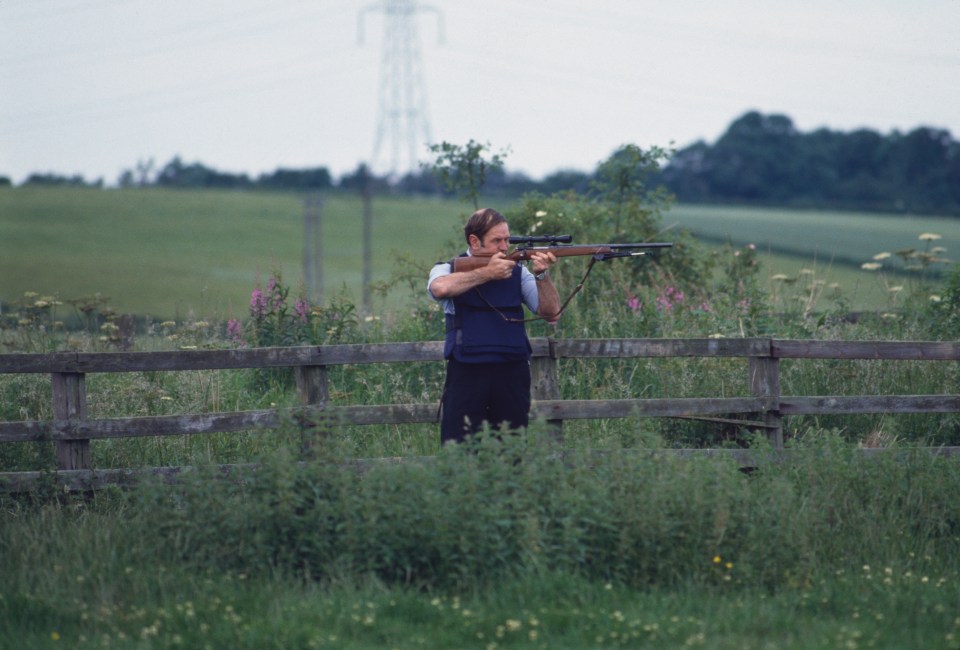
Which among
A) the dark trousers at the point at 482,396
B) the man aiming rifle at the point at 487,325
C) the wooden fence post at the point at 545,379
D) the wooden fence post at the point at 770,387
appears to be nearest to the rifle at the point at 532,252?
the man aiming rifle at the point at 487,325

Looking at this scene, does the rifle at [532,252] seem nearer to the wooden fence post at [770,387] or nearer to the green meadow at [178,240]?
the wooden fence post at [770,387]

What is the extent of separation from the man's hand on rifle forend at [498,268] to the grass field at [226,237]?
90.6 feet

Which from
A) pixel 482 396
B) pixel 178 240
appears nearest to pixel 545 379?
pixel 482 396

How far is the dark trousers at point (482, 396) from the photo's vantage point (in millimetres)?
6348

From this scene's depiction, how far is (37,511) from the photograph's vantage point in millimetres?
6758

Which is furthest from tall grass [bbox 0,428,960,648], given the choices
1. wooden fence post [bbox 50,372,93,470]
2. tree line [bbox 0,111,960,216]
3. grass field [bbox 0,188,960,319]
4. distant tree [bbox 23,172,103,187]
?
distant tree [bbox 23,172,103,187]

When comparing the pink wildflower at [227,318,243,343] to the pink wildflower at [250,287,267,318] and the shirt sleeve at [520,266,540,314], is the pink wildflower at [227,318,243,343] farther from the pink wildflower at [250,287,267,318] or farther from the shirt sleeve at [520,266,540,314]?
the shirt sleeve at [520,266,540,314]

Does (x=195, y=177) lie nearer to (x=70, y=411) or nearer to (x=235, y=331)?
(x=235, y=331)

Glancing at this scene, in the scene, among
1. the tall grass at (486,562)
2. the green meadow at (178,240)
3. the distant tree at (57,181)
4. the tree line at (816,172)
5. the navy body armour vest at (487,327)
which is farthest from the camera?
the distant tree at (57,181)

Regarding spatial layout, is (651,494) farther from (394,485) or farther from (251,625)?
(251,625)

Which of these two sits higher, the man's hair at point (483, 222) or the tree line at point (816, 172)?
the tree line at point (816, 172)

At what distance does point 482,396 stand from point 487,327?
1.43 ft

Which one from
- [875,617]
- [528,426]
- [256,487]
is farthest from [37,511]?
[875,617]

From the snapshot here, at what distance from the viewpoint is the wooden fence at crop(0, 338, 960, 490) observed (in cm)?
703
